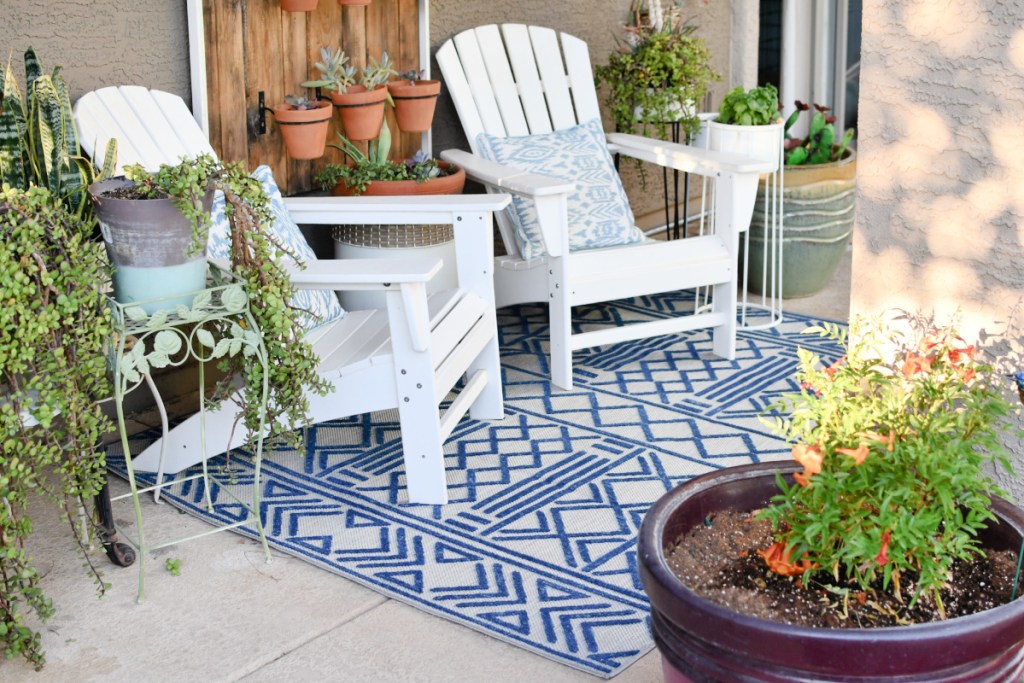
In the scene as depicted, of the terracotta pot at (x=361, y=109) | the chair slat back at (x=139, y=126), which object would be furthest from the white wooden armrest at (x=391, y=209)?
the terracotta pot at (x=361, y=109)

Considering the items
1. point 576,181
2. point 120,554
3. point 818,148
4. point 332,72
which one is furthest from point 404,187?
point 818,148

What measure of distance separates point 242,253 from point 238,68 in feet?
3.64

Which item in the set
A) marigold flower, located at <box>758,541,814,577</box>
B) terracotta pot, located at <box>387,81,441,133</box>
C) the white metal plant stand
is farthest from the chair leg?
marigold flower, located at <box>758,541,814,577</box>

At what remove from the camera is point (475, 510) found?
2.79 meters

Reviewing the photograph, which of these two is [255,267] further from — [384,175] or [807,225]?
[807,225]

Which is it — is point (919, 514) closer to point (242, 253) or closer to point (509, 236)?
point (242, 253)

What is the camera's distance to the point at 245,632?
230cm

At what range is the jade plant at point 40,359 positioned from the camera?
2096 millimetres

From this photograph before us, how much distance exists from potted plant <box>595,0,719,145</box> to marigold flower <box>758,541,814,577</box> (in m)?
2.88

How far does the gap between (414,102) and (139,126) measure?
3.28 feet

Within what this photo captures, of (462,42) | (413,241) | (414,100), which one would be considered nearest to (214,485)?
(413,241)

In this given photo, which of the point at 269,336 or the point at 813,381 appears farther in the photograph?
the point at 269,336

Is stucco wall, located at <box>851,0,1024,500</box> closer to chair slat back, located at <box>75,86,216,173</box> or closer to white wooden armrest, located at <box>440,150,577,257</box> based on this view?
white wooden armrest, located at <box>440,150,577,257</box>

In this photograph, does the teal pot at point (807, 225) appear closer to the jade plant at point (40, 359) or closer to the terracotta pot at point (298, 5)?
the terracotta pot at point (298, 5)
